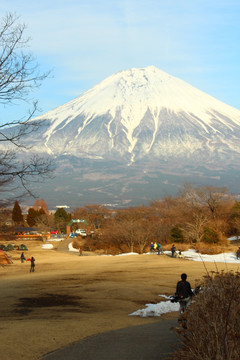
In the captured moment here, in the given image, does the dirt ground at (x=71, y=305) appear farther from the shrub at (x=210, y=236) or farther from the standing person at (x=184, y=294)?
the shrub at (x=210, y=236)

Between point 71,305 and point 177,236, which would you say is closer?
point 71,305

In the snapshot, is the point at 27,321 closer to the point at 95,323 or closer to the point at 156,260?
the point at 95,323

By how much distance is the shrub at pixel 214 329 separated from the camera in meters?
6.92

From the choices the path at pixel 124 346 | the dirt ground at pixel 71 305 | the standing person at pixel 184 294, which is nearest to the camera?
the path at pixel 124 346

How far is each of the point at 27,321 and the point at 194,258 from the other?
27.4m

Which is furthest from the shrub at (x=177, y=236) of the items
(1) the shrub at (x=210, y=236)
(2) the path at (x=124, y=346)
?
(2) the path at (x=124, y=346)

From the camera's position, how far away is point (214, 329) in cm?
729

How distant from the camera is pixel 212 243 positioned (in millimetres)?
49188

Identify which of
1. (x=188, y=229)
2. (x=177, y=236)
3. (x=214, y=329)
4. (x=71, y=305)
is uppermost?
(x=188, y=229)

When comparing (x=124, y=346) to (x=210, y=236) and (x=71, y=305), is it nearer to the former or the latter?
(x=71, y=305)

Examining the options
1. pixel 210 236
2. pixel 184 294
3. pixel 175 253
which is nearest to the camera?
pixel 184 294

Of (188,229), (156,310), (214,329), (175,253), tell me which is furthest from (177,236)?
(214,329)

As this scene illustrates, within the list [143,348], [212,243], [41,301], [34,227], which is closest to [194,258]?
[212,243]

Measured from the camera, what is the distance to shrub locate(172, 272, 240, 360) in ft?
22.7
